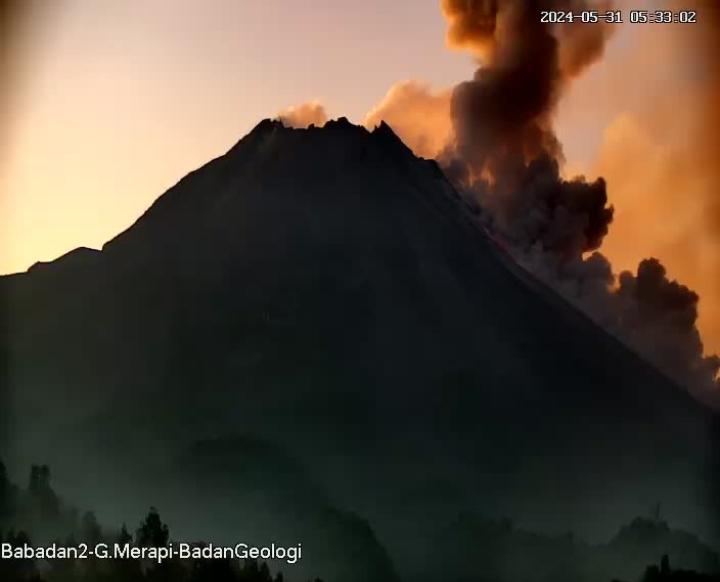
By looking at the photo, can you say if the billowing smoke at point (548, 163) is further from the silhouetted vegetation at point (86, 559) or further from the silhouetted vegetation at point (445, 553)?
the silhouetted vegetation at point (86, 559)

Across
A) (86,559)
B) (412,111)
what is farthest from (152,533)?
(412,111)

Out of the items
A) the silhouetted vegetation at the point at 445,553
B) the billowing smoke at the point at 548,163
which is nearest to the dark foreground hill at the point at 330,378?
the silhouetted vegetation at the point at 445,553

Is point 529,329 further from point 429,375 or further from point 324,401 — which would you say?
point 324,401

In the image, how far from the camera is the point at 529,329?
18.0 feet

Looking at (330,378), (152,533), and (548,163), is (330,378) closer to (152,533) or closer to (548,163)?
(152,533)

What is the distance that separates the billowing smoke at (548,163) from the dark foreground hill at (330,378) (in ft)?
0.56

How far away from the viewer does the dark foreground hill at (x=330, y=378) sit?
465 cm

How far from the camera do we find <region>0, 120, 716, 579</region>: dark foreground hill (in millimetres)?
4648

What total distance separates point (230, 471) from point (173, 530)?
0.33m

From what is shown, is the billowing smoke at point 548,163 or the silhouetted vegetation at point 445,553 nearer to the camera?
the silhouetted vegetation at point 445,553

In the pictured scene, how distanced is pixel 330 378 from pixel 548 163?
139 centimetres

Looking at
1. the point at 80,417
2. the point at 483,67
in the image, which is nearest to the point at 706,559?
the point at 483,67

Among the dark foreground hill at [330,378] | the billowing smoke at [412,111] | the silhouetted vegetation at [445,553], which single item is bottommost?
the silhouetted vegetation at [445,553]

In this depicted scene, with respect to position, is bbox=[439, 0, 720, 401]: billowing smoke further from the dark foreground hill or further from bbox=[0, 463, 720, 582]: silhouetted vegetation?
bbox=[0, 463, 720, 582]: silhouetted vegetation
